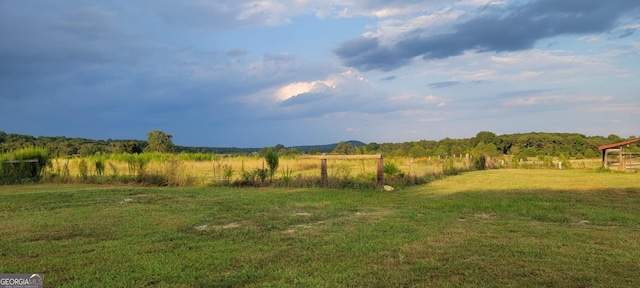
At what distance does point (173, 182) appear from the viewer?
15.3 meters

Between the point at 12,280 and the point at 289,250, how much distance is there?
8.91 ft

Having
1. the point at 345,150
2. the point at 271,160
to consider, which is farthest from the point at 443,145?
the point at 271,160

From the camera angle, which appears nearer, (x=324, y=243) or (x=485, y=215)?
(x=324, y=243)

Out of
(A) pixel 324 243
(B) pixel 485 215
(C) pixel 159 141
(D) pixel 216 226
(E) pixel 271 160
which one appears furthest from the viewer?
(C) pixel 159 141

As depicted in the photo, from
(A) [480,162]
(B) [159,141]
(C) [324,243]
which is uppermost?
(B) [159,141]

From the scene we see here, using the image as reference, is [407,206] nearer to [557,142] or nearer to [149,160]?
[149,160]

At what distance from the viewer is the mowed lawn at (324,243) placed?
13.0ft

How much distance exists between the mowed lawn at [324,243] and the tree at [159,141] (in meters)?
34.0

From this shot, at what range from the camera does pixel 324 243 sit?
5.44 metres

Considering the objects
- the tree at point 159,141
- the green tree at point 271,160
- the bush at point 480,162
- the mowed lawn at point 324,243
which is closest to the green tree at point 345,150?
the green tree at point 271,160

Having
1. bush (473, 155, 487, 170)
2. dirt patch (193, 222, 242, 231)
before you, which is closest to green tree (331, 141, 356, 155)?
bush (473, 155, 487, 170)

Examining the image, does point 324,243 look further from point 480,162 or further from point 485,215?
point 480,162

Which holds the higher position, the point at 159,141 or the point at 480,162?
the point at 159,141

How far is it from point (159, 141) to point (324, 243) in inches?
1633
